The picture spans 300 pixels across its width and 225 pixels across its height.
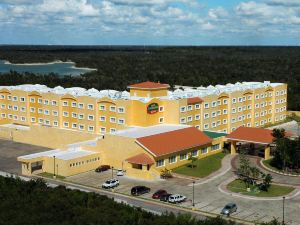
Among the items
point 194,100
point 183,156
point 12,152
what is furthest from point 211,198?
point 12,152

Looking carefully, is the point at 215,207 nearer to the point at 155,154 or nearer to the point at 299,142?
the point at 155,154

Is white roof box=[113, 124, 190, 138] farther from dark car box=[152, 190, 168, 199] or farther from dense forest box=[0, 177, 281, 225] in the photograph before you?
dense forest box=[0, 177, 281, 225]

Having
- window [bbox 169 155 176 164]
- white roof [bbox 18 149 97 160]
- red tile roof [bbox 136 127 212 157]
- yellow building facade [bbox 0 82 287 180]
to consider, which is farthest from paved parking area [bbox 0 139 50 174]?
window [bbox 169 155 176 164]

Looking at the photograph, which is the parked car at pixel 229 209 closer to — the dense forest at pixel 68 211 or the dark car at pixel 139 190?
the dense forest at pixel 68 211

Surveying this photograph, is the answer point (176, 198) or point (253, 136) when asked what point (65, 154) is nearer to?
point (176, 198)

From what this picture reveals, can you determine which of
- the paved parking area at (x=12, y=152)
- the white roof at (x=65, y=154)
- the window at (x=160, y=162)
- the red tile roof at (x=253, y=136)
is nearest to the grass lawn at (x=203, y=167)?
the window at (x=160, y=162)
